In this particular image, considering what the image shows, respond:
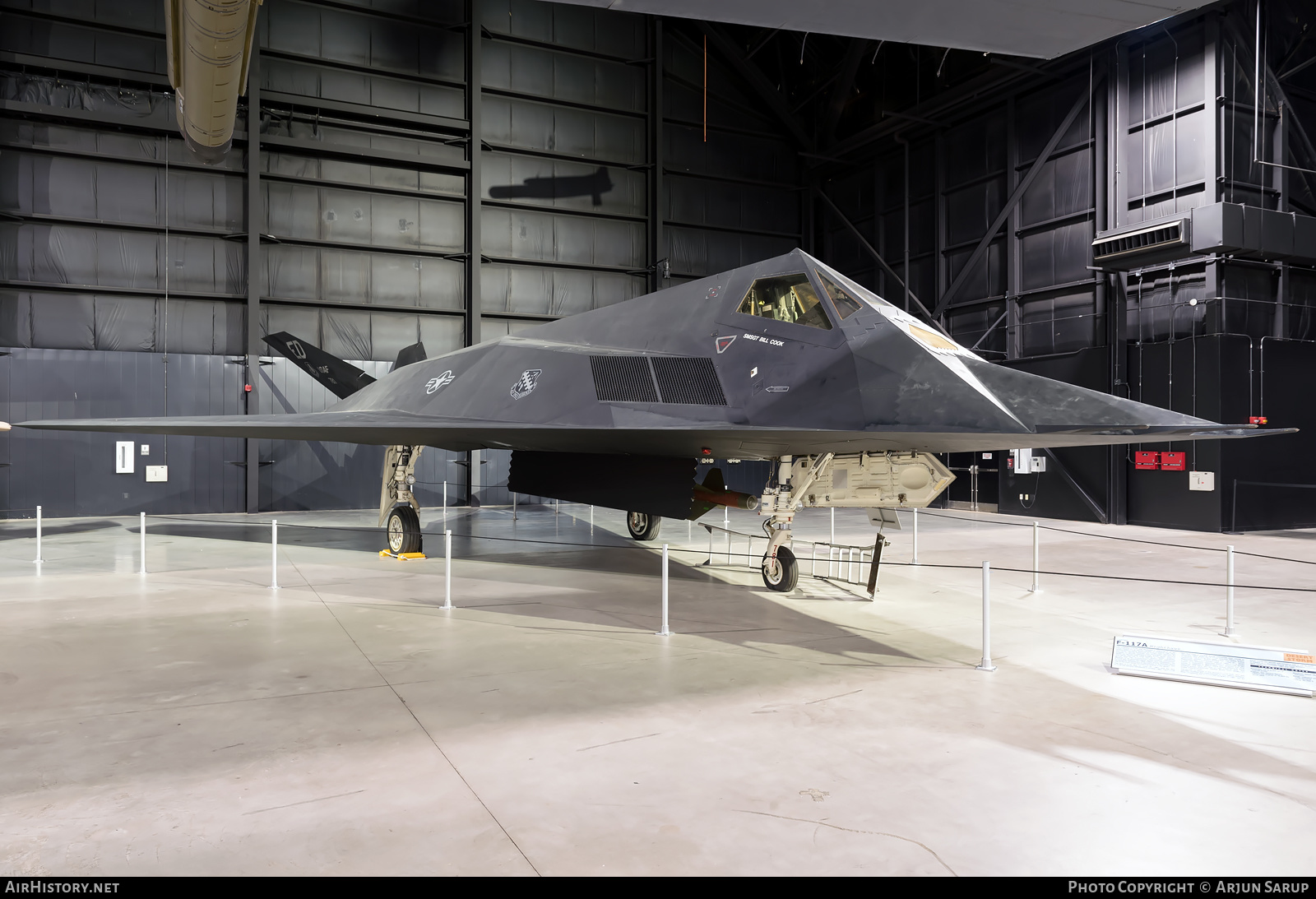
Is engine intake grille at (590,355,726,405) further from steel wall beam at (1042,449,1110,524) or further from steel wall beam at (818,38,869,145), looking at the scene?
steel wall beam at (818,38,869,145)

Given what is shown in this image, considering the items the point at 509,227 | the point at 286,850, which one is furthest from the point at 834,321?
the point at 509,227

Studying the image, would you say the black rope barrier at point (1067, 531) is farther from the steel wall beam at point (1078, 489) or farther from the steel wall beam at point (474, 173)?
the steel wall beam at point (474, 173)

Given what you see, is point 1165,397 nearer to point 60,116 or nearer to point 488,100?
point 488,100

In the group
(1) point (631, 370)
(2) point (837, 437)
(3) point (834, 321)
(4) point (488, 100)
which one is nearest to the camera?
(2) point (837, 437)

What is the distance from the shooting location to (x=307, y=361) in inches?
628

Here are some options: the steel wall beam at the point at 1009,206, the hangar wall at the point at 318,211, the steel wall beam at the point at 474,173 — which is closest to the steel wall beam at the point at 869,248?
the steel wall beam at the point at 1009,206

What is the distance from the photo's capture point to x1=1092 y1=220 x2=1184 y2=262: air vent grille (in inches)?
642

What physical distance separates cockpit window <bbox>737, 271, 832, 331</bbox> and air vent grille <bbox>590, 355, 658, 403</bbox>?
3.95 feet

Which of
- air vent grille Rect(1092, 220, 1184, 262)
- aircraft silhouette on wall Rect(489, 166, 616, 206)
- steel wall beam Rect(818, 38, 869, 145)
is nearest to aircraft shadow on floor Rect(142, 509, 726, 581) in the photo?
aircraft silhouette on wall Rect(489, 166, 616, 206)

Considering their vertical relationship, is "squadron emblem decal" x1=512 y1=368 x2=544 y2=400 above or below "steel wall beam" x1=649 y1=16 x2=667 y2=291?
below

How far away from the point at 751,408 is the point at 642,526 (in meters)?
7.08

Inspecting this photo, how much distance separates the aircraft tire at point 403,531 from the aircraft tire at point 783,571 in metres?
5.57

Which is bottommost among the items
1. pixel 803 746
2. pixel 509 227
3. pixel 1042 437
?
pixel 803 746

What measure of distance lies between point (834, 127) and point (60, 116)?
2269 centimetres
